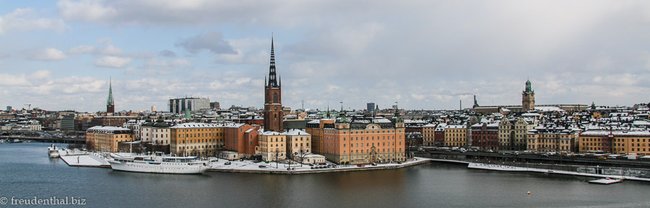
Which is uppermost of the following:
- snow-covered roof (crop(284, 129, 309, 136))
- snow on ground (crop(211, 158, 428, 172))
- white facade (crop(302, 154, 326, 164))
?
snow-covered roof (crop(284, 129, 309, 136))

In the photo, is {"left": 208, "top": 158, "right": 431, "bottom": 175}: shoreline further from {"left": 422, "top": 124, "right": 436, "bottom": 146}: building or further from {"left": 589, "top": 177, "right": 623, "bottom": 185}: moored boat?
{"left": 422, "top": 124, "right": 436, "bottom": 146}: building

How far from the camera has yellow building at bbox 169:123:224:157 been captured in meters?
62.5

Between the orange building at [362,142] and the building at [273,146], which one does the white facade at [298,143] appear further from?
the orange building at [362,142]

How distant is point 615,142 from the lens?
58219 mm

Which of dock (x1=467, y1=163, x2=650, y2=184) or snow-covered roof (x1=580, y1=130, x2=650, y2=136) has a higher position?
snow-covered roof (x1=580, y1=130, x2=650, y2=136)

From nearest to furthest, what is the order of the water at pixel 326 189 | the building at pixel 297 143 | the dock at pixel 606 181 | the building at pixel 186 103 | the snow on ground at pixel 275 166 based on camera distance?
the water at pixel 326 189, the dock at pixel 606 181, the snow on ground at pixel 275 166, the building at pixel 297 143, the building at pixel 186 103

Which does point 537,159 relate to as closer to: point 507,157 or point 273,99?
point 507,157

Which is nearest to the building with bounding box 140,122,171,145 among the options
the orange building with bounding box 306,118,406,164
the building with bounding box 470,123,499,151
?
the orange building with bounding box 306,118,406,164

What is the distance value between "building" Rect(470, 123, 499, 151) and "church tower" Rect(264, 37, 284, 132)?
19941 millimetres

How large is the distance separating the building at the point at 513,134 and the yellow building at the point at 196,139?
2553 centimetres

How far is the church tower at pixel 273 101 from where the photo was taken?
6122 centimetres

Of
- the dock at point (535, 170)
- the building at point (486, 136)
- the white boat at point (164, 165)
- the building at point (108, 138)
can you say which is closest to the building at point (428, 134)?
the building at point (486, 136)

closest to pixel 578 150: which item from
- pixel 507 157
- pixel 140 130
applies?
pixel 507 157

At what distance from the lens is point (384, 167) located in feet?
171
